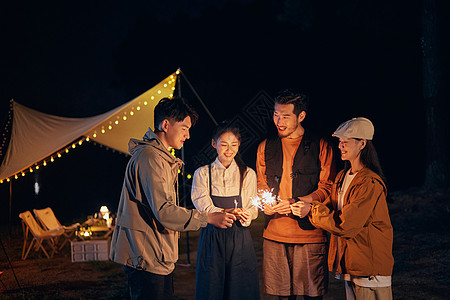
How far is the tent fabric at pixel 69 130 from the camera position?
675 centimetres

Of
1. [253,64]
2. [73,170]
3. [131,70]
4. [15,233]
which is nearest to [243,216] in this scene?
[15,233]

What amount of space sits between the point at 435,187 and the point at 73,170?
418 inches

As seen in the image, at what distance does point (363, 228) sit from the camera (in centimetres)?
290

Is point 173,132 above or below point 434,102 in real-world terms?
below

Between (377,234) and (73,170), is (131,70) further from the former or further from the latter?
(377,234)

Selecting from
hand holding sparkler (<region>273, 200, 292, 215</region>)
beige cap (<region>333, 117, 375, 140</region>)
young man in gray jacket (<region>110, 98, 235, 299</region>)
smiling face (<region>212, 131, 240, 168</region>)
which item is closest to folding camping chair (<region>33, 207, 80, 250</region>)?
smiling face (<region>212, 131, 240, 168</region>)

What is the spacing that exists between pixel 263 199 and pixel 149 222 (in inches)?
45.2

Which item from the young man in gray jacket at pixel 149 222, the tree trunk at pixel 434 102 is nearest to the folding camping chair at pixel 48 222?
the young man in gray jacket at pixel 149 222

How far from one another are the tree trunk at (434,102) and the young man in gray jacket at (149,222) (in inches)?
392

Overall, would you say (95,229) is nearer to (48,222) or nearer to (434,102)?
(48,222)

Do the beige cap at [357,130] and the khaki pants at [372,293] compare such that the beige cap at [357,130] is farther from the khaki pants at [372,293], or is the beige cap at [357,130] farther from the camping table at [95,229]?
the camping table at [95,229]

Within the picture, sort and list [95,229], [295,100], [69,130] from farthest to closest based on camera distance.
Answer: [69,130]
[95,229]
[295,100]

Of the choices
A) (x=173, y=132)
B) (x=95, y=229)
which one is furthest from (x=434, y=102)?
(x=173, y=132)

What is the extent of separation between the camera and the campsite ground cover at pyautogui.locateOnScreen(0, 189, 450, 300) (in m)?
5.36
